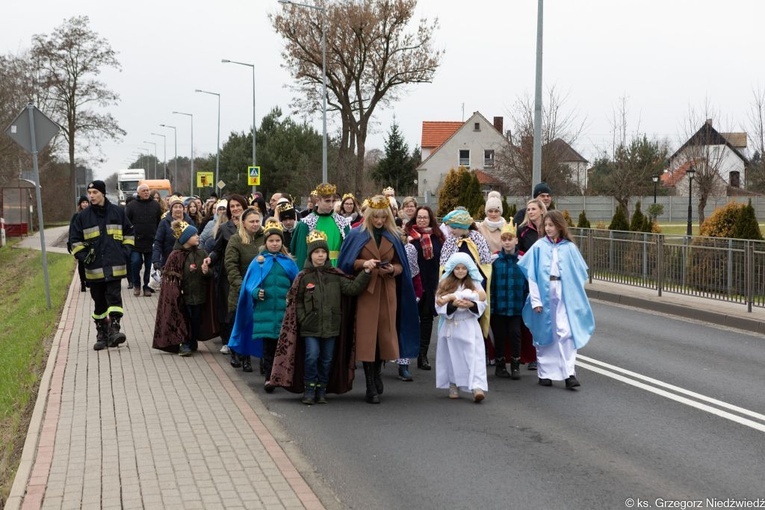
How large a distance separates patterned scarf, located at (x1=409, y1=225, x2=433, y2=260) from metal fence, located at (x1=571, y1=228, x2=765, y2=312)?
6919mm

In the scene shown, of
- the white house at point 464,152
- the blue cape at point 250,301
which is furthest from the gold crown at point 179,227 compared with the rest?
the white house at point 464,152

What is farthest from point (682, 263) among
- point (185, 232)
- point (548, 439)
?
point (548, 439)

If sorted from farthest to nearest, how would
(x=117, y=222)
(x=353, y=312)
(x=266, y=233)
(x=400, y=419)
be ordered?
(x=117, y=222)
(x=266, y=233)
(x=353, y=312)
(x=400, y=419)

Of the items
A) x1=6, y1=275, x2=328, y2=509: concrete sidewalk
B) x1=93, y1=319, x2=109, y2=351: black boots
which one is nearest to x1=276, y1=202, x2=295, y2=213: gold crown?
x1=6, y1=275, x2=328, y2=509: concrete sidewalk

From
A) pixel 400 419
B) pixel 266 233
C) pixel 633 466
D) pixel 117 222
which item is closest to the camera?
pixel 633 466

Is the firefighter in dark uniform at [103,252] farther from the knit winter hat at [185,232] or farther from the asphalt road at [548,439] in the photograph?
the asphalt road at [548,439]

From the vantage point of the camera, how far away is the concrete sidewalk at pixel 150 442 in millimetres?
6203

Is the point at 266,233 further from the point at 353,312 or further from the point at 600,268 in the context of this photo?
the point at 600,268

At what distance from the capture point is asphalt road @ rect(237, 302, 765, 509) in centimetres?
651

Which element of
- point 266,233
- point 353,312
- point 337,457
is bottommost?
point 337,457

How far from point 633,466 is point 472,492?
4.14ft

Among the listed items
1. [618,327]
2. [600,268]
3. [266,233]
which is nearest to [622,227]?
[600,268]

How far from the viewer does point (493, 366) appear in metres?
11.3

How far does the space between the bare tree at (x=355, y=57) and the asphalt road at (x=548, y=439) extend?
133ft
